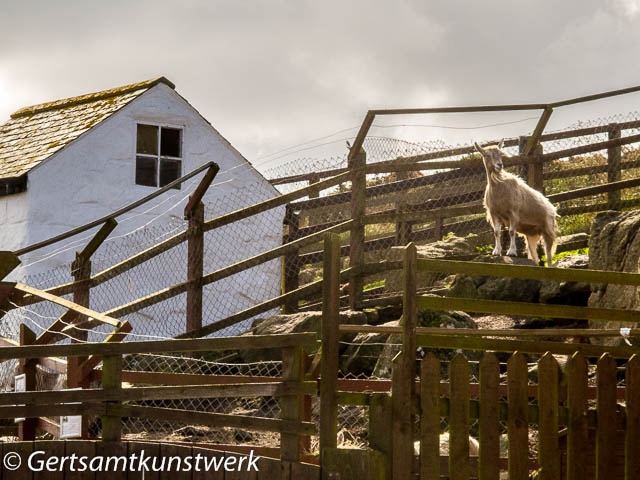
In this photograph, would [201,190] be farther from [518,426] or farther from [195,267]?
[518,426]

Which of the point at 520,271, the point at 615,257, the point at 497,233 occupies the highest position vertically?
the point at 497,233

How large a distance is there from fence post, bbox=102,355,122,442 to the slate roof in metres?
9.98

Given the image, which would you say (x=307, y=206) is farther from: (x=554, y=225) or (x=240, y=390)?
(x=240, y=390)

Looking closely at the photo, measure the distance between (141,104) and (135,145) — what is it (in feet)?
2.46

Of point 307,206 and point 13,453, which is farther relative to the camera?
point 307,206

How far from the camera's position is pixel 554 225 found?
1348cm

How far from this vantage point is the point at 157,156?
17.8m

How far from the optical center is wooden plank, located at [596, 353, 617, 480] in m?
5.72

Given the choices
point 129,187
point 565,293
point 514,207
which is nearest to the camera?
point 565,293

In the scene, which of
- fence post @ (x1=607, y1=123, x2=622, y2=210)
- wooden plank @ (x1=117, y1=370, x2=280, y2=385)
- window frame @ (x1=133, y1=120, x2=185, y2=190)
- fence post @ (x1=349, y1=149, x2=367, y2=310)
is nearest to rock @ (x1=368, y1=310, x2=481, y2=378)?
wooden plank @ (x1=117, y1=370, x2=280, y2=385)

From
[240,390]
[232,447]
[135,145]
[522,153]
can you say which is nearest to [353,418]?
[232,447]

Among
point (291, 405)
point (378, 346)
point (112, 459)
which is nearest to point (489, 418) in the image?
point (291, 405)

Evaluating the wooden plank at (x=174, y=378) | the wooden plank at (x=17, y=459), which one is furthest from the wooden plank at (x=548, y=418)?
the wooden plank at (x=17, y=459)

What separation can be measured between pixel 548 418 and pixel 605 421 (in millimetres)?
362
